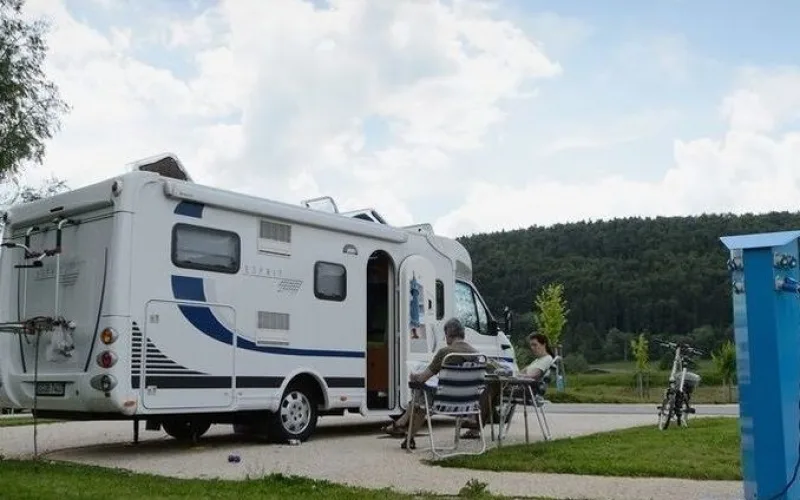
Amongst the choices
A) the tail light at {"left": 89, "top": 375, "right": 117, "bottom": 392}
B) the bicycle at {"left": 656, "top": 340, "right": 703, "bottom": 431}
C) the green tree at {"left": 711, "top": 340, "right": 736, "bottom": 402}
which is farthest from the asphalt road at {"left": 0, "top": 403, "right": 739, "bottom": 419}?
the green tree at {"left": 711, "top": 340, "right": 736, "bottom": 402}

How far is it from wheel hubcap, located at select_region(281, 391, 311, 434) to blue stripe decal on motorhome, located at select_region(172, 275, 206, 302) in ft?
5.04

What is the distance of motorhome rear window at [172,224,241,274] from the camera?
8.34 m

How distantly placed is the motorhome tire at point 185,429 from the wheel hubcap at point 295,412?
3.37 ft

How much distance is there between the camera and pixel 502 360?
11.9 meters

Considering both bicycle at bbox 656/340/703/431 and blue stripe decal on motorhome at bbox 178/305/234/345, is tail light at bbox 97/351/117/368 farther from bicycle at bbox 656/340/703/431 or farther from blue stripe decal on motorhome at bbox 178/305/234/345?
bicycle at bbox 656/340/703/431

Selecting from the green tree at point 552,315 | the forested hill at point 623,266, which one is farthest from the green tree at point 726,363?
the forested hill at point 623,266

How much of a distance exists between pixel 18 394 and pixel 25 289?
3.28 feet

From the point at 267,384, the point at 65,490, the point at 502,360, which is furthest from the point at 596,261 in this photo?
the point at 65,490

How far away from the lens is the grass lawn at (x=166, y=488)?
5.37 meters

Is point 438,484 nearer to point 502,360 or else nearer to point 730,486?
point 730,486

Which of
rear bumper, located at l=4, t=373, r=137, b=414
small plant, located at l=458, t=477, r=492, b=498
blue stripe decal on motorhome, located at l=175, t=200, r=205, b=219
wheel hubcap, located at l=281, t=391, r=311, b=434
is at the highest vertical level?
blue stripe decal on motorhome, located at l=175, t=200, r=205, b=219

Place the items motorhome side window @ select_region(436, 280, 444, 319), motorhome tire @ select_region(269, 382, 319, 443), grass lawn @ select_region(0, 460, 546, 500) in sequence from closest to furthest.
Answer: grass lawn @ select_region(0, 460, 546, 500) → motorhome tire @ select_region(269, 382, 319, 443) → motorhome side window @ select_region(436, 280, 444, 319)

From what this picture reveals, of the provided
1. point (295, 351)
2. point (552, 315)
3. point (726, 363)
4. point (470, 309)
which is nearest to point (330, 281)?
point (295, 351)

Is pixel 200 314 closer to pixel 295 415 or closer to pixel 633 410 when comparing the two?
pixel 295 415
